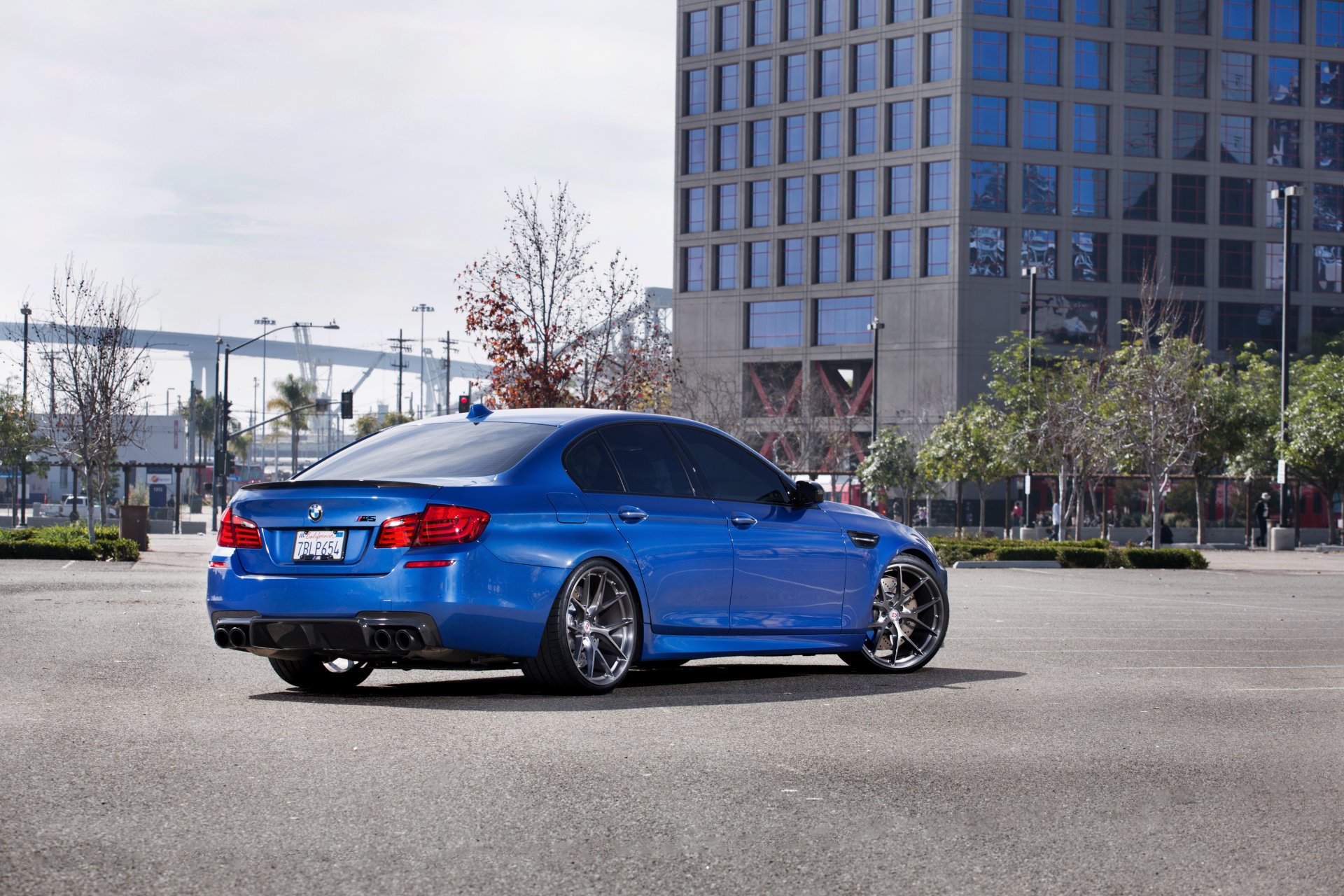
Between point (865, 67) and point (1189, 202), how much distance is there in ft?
56.6

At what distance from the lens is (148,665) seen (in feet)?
33.2

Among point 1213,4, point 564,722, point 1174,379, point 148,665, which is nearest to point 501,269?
point 1174,379

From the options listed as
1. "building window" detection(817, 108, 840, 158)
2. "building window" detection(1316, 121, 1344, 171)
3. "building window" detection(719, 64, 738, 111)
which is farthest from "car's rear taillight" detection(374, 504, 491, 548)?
"building window" detection(1316, 121, 1344, 171)

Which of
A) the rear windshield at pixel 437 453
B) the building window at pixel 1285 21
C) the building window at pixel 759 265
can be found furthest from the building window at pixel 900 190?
the rear windshield at pixel 437 453

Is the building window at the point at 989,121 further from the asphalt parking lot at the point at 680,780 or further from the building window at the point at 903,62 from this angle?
the asphalt parking lot at the point at 680,780

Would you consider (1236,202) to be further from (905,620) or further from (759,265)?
(905,620)

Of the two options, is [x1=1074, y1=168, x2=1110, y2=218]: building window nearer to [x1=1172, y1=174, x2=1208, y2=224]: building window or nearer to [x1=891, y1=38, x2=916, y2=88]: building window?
[x1=1172, y1=174, x2=1208, y2=224]: building window

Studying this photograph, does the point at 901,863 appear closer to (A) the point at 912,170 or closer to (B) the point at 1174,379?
(B) the point at 1174,379

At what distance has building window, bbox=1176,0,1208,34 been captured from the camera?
79750mm

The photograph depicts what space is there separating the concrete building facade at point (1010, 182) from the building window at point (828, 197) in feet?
0.39

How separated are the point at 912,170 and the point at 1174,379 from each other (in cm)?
3361

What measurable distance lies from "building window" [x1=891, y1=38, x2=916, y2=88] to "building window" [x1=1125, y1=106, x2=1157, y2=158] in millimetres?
10722

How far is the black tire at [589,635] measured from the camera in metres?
8.30

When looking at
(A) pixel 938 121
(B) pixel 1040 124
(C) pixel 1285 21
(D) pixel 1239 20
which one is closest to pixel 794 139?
(A) pixel 938 121
